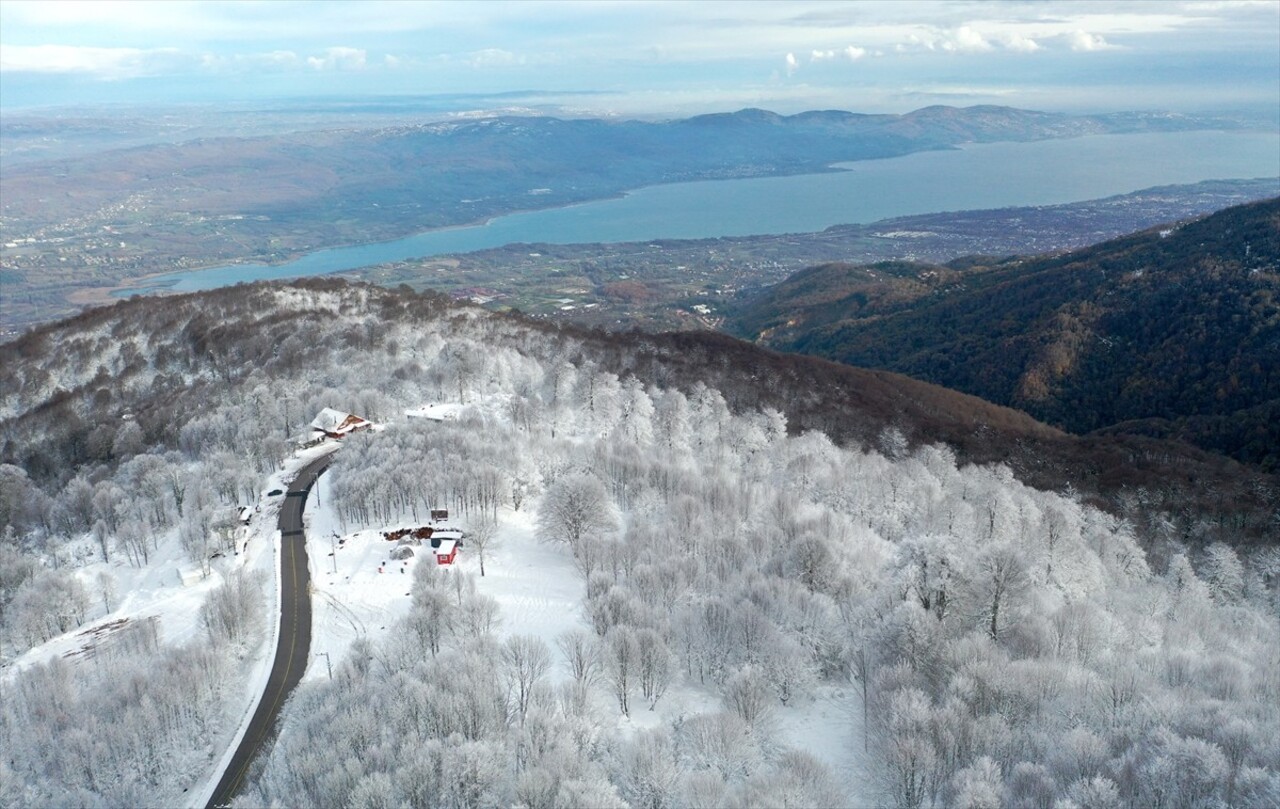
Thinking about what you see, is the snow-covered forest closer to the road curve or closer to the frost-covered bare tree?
the frost-covered bare tree

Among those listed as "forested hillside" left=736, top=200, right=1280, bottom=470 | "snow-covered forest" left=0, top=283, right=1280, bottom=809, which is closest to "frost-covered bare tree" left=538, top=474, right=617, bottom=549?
"snow-covered forest" left=0, top=283, right=1280, bottom=809

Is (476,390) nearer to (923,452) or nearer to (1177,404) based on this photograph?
(923,452)

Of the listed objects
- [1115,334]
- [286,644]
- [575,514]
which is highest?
[1115,334]

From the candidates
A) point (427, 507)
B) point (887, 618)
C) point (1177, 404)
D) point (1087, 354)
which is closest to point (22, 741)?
point (427, 507)

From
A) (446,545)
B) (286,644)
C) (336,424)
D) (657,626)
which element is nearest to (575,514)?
(446,545)

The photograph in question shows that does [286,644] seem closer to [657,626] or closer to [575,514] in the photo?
[575,514]

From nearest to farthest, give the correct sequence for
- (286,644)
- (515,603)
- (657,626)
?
(657,626) < (286,644) < (515,603)

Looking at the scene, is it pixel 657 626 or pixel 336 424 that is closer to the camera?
pixel 657 626
